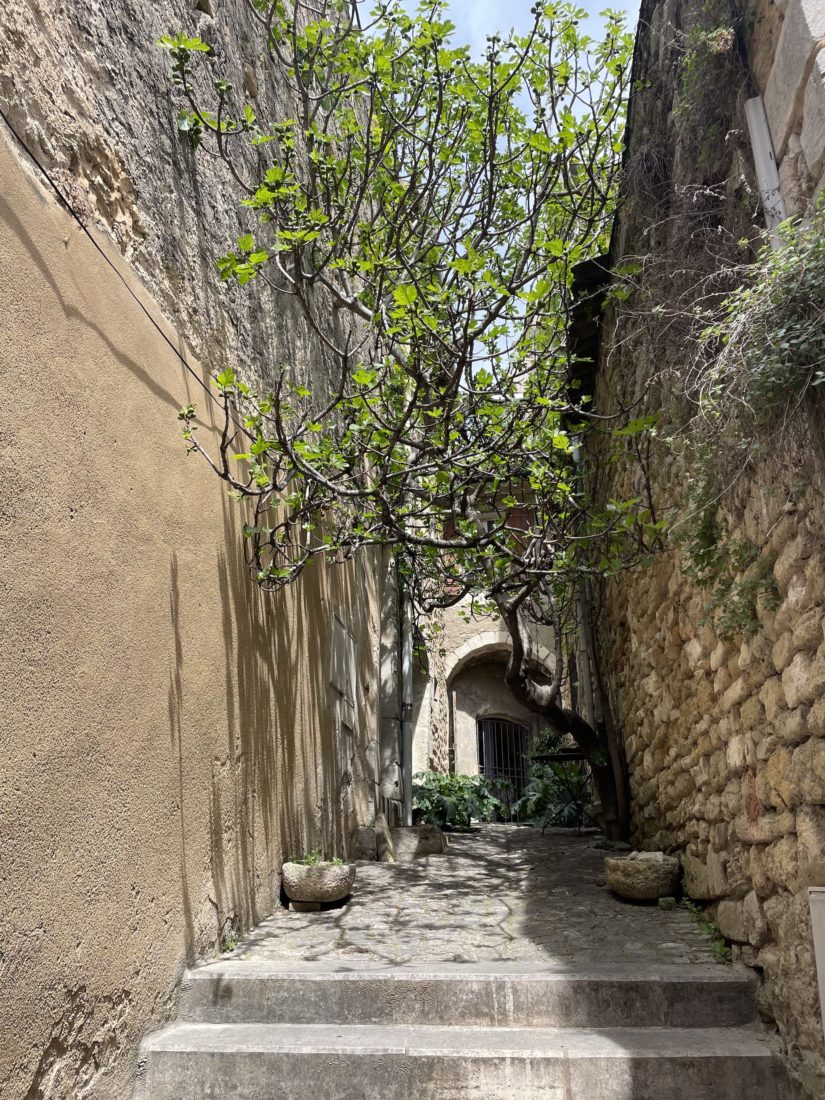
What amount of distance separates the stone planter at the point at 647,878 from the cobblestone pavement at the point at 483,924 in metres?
0.08

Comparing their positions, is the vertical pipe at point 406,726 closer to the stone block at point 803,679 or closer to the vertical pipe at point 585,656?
the vertical pipe at point 585,656

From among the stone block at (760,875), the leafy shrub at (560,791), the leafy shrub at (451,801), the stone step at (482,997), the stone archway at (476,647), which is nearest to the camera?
the stone block at (760,875)

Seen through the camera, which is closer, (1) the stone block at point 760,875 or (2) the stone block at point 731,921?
(1) the stone block at point 760,875

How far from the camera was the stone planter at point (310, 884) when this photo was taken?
445 centimetres

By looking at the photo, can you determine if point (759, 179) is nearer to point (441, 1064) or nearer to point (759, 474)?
point (759, 474)

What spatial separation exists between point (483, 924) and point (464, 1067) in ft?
4.99

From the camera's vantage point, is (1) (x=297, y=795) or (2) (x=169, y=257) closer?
(2) (x=169, y=257)

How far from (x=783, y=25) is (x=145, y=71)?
2.55m

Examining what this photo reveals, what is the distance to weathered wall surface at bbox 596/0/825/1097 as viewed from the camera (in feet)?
8.39

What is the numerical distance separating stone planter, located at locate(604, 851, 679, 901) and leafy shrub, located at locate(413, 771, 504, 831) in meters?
4.69

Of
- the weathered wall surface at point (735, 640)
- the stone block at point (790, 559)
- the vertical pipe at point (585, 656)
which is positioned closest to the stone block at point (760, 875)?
the weathered wall surface at point (735, 640)

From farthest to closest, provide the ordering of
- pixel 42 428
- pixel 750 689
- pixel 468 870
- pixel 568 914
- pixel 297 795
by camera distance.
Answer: pixel 468 870 < pixel 297 795 < pixel 568 914 < pixel 750 689 < pixel 42 428

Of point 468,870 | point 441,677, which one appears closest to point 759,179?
point 468,870

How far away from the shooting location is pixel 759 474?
9.38 feet
